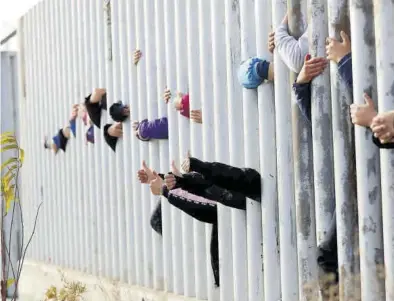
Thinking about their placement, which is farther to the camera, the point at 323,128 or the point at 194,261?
the point at 194,261

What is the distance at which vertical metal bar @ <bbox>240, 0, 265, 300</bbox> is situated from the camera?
6551 millimetres

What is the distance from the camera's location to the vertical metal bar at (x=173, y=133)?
7973 mm

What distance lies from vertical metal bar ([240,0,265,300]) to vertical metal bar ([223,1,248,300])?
0.46ft

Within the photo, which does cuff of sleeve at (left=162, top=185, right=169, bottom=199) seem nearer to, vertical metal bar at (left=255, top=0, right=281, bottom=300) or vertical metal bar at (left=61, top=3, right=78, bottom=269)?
vertical metal bar at (left=255, top=0, right=281, bottom=300)

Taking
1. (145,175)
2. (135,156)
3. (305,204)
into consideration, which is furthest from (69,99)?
(305,204)

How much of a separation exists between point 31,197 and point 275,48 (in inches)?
303

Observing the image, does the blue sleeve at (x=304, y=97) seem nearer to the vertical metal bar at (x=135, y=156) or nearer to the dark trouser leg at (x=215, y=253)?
the dark trouser leg at (x=215, y=253)

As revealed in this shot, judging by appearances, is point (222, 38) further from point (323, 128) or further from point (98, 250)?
point (98, 250)

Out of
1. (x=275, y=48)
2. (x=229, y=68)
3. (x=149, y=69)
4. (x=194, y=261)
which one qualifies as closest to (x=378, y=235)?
(x=275, y=48)

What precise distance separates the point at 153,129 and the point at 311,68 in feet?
9.70

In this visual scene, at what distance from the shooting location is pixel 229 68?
6855 mm

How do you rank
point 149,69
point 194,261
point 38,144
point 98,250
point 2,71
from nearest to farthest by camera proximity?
1. point 194,261
2. point 149,69
3. point 98,250
4. point 38,144
5. point 2,71

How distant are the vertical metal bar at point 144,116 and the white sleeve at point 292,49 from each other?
288 centimetres

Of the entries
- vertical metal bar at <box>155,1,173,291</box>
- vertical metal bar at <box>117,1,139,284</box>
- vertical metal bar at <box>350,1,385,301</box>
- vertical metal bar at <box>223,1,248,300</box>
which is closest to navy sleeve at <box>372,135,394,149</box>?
vertical metal bar at <box>350,1,385,301</box>
